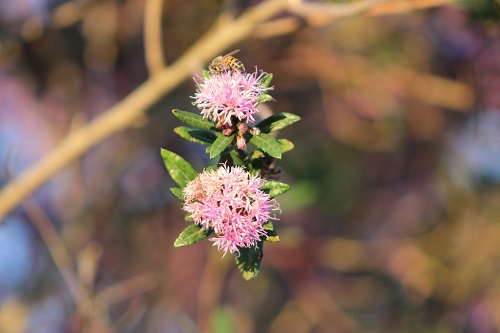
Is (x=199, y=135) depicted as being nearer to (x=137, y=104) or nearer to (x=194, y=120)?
(x=194, y=120)

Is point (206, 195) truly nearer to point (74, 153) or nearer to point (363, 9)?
point (363, 9)

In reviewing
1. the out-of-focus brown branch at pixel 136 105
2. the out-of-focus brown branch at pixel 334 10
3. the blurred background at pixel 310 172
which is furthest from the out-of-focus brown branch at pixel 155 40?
the blurred background at pixel 310 172

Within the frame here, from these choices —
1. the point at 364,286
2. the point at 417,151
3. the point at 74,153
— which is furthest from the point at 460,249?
the point at 74,153

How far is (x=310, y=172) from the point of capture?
8.58 feet

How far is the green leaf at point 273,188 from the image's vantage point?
84 centimetres

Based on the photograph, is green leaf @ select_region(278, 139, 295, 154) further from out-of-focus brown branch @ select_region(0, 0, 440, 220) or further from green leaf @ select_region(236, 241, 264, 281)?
out-of-focus brown branch @ select_region(0, 0, 440, 220)

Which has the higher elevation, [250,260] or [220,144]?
[220,144]

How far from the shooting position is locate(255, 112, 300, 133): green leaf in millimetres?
886

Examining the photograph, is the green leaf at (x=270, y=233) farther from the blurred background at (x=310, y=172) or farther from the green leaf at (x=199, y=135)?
the blurred background at (x=310, y=172)

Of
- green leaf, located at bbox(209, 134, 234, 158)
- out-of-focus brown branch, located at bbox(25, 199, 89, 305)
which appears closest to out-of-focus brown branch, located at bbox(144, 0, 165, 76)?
out-of-focus brown branch, located at bbox(25, 199, 89, 305)

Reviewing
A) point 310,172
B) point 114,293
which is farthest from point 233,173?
point 310,172

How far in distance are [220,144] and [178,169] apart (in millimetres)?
108

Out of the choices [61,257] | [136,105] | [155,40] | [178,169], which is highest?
[155,40]

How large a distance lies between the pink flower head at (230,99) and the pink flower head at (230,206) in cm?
8
